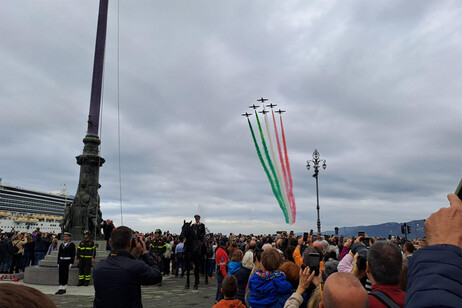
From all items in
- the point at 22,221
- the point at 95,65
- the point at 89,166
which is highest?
the point at 95,65

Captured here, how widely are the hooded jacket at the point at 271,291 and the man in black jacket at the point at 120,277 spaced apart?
50.8 inches

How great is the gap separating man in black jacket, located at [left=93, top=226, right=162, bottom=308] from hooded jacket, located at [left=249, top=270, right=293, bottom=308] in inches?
50.8

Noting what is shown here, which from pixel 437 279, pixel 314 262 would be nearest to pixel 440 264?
pixel 437 279

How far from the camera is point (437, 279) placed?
1.21m

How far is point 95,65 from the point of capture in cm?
2009

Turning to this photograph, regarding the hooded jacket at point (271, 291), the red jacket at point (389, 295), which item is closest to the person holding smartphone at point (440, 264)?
the red jacket at point (389, 295)

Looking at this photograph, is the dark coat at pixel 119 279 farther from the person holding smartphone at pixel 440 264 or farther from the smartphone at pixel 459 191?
the smartphone at pixel 459 191

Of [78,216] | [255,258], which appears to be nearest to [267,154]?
[78,216]

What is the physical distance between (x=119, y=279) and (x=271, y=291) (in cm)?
187

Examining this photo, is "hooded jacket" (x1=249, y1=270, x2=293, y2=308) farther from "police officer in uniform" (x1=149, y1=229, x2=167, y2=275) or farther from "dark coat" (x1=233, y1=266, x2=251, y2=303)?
"police officer in uniform" (x1=149, y1=229, x2=167, y2=275)

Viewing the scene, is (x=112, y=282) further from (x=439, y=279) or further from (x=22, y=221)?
(x=22, y=221)

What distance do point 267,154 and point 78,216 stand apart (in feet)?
84.8

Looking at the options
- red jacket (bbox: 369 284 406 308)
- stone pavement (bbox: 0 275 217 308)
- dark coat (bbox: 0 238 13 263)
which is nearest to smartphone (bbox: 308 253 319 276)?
red jacket (bbox: 369 284 406 308)

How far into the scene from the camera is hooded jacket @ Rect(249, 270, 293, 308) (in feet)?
12.8
